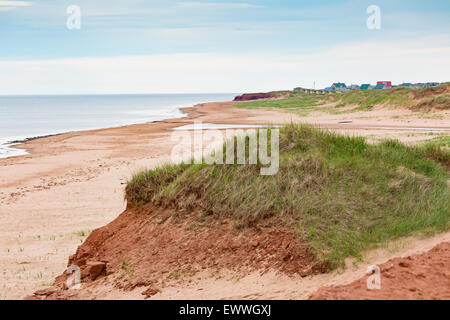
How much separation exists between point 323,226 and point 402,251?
3.61 ft

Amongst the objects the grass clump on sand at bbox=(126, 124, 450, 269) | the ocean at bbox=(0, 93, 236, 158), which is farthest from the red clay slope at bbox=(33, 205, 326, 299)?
the ocean at bbox=(0, 93, 236, 158)

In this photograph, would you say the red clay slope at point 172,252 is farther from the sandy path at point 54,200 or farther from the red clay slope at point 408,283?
the red clay slope at point 408,283

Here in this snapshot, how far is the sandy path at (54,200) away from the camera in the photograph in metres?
8.17

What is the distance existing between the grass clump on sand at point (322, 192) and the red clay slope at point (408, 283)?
103 cm

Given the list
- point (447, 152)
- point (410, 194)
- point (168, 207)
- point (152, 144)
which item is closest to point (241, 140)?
point (168, 207)

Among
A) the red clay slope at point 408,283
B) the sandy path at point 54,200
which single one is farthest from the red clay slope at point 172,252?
the red clay slope at point 408,283

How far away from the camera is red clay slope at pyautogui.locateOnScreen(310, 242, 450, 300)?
4.11 m

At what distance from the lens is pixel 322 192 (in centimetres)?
708

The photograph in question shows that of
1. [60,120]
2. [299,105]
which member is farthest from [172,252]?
[60,120]

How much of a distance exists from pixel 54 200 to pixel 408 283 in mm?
11506

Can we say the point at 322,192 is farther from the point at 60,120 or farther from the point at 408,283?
the point at 60,120

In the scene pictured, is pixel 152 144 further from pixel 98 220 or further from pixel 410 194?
pixel 410 194
